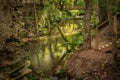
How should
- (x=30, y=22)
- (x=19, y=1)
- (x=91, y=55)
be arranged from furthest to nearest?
(x=30, y=22) → (x=91, y=55) → (x=19, y=1)

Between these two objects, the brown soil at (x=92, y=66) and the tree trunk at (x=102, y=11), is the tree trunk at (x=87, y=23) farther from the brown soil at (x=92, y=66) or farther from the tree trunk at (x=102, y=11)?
the tree trunk at (x=102, y=11)

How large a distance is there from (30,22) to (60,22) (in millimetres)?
5989

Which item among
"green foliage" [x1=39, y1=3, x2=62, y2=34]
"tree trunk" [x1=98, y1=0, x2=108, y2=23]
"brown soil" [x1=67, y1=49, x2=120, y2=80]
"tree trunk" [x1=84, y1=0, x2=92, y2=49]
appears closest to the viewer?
"brown soil" [x1=67, y1=49, x2=120, y2=80]

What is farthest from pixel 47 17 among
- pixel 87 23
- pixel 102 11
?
pixel 87 23

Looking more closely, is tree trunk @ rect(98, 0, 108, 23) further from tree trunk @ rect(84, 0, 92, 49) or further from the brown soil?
the brown soil

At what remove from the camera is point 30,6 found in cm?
2262

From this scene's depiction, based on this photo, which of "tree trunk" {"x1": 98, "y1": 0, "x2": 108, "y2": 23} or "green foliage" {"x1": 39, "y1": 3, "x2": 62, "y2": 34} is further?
"green foliage" {"x1": 39, "y1": 3, "x2": 62, "y2": 34}

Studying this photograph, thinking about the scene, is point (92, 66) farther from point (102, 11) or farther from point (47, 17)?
point (47, 17)

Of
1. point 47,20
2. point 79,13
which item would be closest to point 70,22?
point 79,13

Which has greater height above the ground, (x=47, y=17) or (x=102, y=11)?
(x=102, y=11)

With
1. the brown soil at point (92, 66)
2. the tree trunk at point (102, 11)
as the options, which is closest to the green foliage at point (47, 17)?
the tree trunk at point (102, 11)

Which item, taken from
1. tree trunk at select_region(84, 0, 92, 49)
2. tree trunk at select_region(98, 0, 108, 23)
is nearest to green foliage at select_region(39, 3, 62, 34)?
tree trunk at select_region(98, 0, 108, 23)

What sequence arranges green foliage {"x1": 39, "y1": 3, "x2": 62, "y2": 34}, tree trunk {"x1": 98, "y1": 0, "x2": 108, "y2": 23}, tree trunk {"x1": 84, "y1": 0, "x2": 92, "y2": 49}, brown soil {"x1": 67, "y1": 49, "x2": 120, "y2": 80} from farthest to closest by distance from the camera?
green foliage {"x1": 39, "y1": 3, "x2": 62, "y2": 34} < tree trunk {"x1": 98, "y1": 0, "x2": 108, "y2": 23} < tree trunk {"x1": 84, "y1": 0, "x2": 92, "y2": 49} < brown soil {"x1": 67, "y1": 49, "x2": 120, "y2": 80}

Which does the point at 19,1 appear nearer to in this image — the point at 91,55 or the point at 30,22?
the point at 91,55
